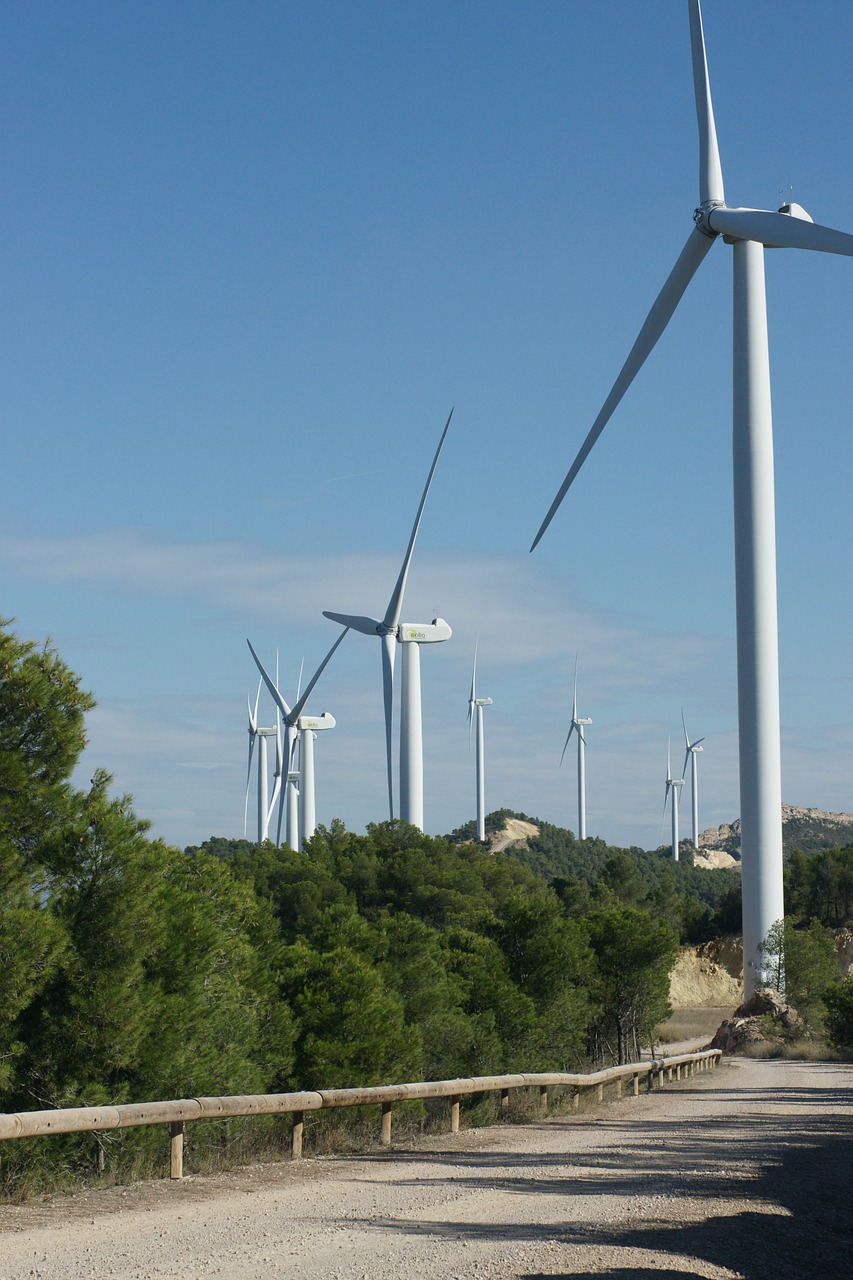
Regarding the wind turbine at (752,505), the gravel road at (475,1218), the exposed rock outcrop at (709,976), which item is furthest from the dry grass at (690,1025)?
the gravel road at (475,1218)

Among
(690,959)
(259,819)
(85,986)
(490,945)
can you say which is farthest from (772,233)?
(259,819)

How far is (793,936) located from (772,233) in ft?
96.4

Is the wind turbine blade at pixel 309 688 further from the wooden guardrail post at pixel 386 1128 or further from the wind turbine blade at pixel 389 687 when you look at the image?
the wooden guardrail post at pixel 386 1128

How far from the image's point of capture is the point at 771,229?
44.1 meters

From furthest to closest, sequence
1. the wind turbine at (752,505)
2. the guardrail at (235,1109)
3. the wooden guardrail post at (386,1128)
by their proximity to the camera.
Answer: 1. the wind turbine at (752,505)
2. the wooden guardrail post at (386,1128)
3. the guardrail at (235,1109)

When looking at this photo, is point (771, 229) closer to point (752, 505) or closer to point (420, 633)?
point (752, 505)

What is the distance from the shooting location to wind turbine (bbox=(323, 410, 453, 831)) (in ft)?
232

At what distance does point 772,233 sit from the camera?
145ft

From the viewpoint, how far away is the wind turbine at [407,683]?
2785 inches

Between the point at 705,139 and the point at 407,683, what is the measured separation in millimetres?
34947

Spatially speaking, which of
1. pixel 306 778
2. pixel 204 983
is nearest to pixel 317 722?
pixel 306 778

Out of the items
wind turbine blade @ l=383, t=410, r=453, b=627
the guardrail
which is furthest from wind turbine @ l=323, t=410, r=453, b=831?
the guardrail

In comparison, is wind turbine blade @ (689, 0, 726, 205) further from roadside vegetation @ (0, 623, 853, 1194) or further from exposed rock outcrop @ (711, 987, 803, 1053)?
exposed rock outcrop @ (711, 987, 803, 1053)

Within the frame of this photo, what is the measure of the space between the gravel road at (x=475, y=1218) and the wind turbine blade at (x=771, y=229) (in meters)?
30.8
